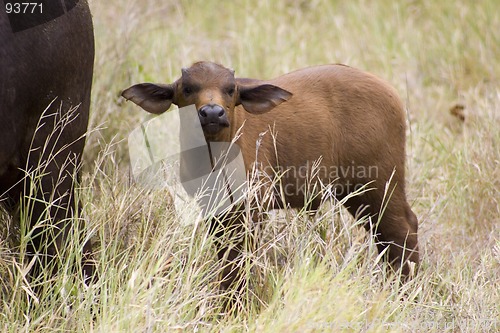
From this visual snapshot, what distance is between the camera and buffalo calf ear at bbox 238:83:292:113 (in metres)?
4.69

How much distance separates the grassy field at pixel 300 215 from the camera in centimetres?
377

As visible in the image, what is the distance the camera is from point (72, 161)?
396 centimetres

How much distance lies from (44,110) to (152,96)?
3.39 feet

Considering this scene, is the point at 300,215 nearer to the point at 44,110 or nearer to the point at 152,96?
the point at 152,96

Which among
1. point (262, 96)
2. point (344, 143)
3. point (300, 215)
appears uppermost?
point (262, 96)

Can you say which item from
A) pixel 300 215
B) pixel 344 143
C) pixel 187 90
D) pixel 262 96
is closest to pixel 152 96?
pixel 187 90

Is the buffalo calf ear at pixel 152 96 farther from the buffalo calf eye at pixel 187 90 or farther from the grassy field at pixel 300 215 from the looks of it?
the grassy field at pixel 300 215

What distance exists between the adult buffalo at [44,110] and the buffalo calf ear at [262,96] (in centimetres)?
101

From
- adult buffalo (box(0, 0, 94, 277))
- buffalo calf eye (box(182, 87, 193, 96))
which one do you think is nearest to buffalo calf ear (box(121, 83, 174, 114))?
buffalo calf eye (box(182, 87, 193, 96))

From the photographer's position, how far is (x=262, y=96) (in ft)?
15.5

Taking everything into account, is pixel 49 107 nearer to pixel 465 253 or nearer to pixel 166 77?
pixel 465 253

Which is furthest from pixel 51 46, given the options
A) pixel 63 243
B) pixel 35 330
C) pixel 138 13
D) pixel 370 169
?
pixel 138 13

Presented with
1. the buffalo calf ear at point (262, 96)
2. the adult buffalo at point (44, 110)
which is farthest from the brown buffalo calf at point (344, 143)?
the adult buffalo at point (44, 110)

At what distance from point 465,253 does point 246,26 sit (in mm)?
4770
